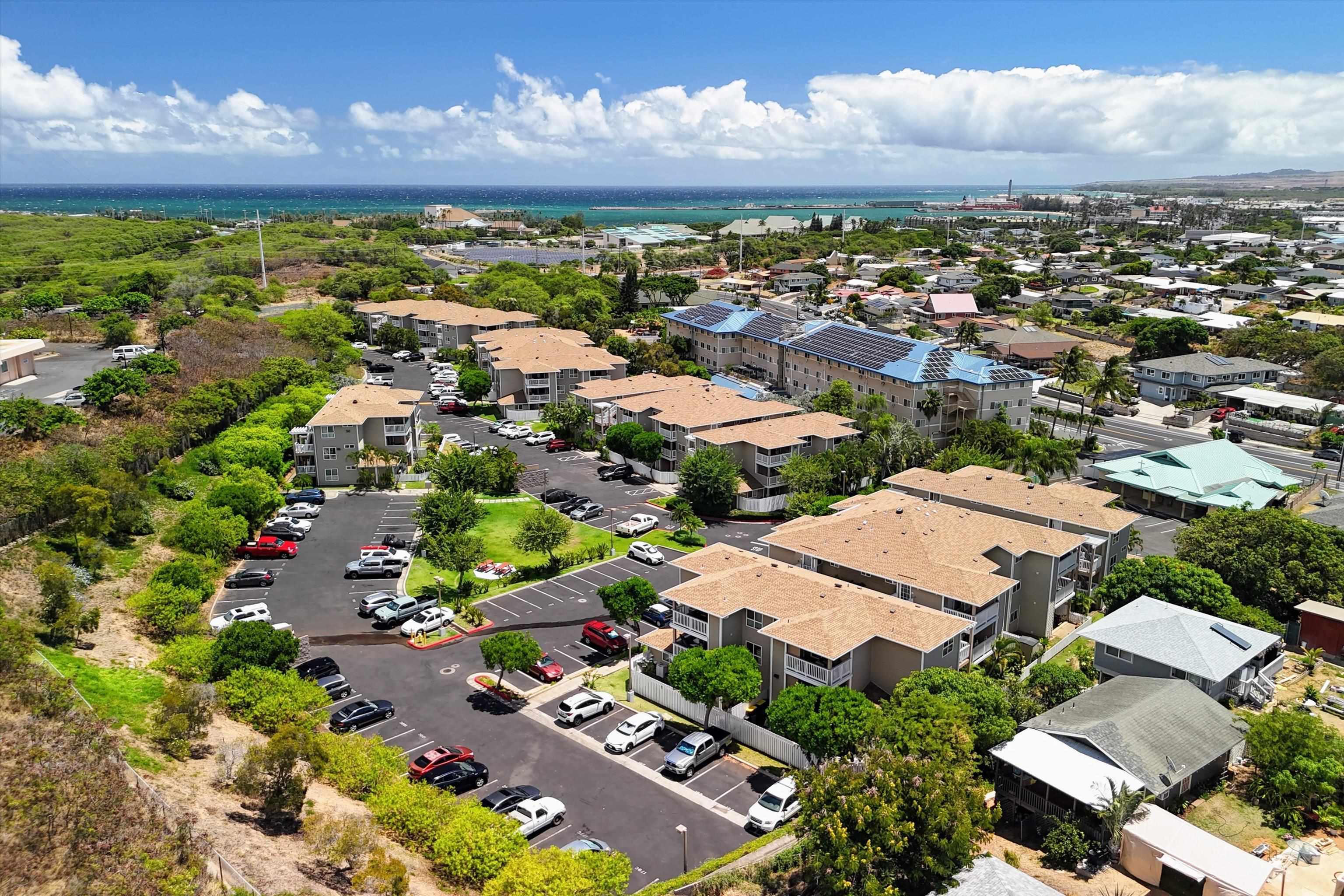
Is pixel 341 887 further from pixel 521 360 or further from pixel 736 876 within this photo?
pixel 521 360

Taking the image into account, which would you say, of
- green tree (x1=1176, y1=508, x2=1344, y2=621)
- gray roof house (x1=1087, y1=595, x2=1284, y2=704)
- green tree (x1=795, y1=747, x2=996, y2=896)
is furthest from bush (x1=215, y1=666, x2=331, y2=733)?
green tree (x1=1176, y1=508, x2=1344, y2=621)

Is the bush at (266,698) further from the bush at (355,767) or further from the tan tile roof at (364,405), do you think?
the tan tile roof at (364,405)

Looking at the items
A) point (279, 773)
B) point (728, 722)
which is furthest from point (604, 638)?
point (279, 773)

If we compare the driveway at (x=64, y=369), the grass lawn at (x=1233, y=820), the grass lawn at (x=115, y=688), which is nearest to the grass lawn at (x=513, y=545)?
the grass lawn at (x=115, y=688)

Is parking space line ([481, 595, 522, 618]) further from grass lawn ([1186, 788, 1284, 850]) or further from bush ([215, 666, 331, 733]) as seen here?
grass lawn ([1186, 788, 1284, 850])

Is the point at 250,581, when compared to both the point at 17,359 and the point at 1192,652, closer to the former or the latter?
the point at 1192,652

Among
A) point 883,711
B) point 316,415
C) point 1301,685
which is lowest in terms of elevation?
point 1301,685

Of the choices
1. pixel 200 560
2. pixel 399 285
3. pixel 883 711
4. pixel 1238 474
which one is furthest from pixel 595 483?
pixel 399 285
